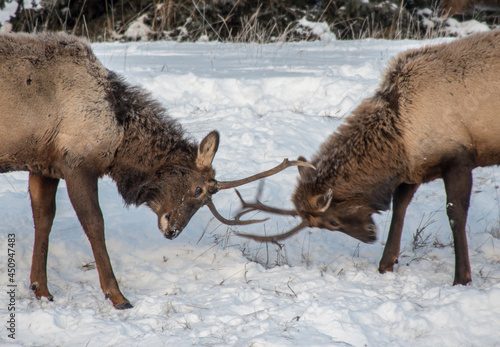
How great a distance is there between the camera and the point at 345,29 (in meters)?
14.8

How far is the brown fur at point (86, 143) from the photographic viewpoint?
4.36m

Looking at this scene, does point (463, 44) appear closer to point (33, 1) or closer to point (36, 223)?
point (36, 223)

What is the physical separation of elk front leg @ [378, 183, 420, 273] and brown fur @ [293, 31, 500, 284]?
19 mm

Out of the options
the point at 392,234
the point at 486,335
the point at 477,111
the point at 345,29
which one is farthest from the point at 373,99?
the point at 345,29

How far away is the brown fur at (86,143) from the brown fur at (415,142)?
1.05 meters

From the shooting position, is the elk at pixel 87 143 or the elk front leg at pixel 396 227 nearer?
the elk at pixel 87 143

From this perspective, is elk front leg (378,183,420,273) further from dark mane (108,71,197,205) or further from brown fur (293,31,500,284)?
dark mane (108,71,197,205)

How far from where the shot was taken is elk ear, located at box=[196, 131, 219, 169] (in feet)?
15.4

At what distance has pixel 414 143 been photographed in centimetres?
475

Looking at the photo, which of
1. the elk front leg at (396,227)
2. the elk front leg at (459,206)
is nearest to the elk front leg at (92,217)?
the elk front leg at (396,227)

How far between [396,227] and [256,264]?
4.29 ft

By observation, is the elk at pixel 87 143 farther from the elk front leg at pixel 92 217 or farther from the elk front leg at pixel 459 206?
the elk front leg at pixel 459 206

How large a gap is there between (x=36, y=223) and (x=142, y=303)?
124cm

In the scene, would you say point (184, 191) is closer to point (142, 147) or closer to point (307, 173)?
point (142, 147)
